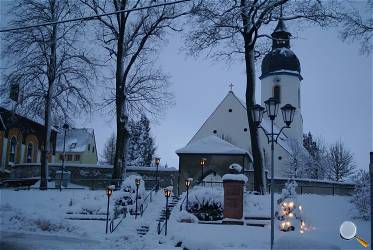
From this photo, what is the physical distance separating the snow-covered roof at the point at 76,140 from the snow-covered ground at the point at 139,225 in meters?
44.6

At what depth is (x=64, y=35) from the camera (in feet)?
99.5

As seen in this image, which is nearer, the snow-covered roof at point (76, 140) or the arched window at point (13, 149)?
the arched window at point (13, 149)

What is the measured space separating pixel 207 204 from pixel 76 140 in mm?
52380

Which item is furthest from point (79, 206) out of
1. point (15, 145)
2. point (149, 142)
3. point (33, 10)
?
point (149, 142)

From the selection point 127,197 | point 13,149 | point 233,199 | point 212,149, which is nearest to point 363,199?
point 233,199

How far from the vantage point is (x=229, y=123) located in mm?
48812

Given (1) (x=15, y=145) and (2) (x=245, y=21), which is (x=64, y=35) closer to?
(2) (x=245, y=21)

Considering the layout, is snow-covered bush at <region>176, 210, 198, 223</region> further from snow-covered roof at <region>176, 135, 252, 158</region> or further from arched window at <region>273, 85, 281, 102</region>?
arched window at <region>273, 85, 281, 102</region>

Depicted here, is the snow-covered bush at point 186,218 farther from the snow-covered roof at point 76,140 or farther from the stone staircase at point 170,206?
the snow-covered roof at point 76,140

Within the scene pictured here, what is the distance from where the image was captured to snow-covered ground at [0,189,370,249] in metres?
16.7

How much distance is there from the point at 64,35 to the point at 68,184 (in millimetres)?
10283

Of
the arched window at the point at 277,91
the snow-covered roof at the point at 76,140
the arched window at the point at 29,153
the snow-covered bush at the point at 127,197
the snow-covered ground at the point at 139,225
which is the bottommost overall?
the snow-covered ground at the point at 139,225

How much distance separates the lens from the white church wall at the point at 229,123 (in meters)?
48.6

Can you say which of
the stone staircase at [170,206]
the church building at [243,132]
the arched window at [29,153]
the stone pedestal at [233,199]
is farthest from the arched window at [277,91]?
the stone pedestal at [233,199]
